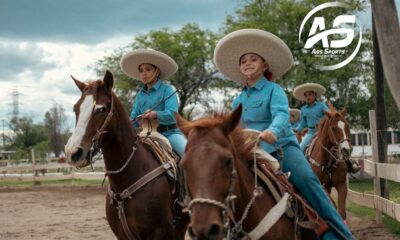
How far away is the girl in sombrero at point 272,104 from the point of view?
445cm

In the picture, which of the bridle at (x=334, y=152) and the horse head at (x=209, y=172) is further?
the bridle at (x=334, y=152)

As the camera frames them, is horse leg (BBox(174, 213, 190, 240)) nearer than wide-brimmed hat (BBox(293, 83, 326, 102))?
Yes

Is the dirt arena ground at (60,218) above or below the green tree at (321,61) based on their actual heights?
below

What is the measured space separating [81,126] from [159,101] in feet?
5.82

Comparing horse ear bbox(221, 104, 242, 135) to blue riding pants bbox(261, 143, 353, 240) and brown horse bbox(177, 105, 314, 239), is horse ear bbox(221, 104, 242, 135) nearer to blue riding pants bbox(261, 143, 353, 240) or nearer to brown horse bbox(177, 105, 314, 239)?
brown horse bbox(177, 105, 314, 239)

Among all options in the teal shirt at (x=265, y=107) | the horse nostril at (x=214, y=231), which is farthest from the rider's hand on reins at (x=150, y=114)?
the horse nostril at (x=214, y=231)

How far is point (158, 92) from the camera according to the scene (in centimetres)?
672

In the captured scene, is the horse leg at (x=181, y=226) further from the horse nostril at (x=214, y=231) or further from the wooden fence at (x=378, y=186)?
the wooden fence at (x=378, y=186)

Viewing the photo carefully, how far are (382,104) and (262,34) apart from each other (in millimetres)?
9173

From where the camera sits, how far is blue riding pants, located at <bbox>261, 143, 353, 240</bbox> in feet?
14.6

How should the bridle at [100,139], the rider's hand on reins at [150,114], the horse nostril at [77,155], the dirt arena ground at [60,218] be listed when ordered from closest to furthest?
the horse nostril at [77,155] → the bridle at [100,139] → the rider's hand on reins at [150,114] → the dirt arena ground at [60,218]

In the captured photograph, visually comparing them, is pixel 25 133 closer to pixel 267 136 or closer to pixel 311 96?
pixel 311 96

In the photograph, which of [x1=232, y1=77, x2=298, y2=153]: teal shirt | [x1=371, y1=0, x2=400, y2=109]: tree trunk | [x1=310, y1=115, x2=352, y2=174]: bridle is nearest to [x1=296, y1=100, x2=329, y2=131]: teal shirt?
Answer: [x1=310, y1=115, x2=352, y2=174]: bridle

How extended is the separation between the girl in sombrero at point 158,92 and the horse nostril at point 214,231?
3.54m
